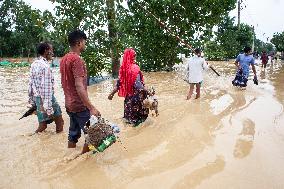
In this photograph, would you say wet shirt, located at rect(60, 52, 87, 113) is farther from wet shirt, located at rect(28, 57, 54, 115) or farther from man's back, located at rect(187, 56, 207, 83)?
man's back, located at rect(187, 56, 207, 83)

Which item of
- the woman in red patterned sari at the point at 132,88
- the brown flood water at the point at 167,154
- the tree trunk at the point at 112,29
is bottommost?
the brown flood water at the point at 167,154

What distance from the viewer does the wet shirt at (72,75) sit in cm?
472

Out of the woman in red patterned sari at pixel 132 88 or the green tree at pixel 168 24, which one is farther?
the green tree at pixel 168 24

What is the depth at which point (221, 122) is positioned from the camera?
23.4ft

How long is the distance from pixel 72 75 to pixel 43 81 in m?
1.34

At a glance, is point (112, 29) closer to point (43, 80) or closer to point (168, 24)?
point (168, 24)

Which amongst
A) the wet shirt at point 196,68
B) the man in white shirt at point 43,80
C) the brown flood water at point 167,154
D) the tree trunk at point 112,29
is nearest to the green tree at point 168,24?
the tree trunk at point 112,29

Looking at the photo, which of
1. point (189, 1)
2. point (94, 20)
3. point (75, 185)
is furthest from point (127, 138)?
point (189, 1)

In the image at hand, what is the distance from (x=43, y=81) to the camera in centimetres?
603

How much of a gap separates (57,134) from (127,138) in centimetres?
142

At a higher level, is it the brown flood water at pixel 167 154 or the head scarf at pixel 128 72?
the head scarf at pixel 128 72

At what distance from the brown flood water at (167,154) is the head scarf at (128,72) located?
764 millimetres

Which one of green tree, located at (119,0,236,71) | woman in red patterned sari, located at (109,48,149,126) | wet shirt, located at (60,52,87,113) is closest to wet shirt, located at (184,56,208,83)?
woman in red patterned sari, located at (109,48,149,126)

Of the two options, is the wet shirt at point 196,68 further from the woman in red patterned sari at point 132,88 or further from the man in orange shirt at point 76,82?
the man in orange shirt at point 76,82
